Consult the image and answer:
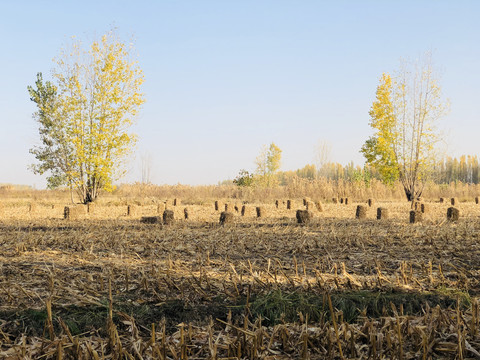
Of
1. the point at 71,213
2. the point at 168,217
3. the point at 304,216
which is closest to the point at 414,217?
the point at 304,216

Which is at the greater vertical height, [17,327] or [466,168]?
[466,168]

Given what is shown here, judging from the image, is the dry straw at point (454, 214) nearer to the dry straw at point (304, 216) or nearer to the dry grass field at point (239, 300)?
the dry grass field at point (239, 300)

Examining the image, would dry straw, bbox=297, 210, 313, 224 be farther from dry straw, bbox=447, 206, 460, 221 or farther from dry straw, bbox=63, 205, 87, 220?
dry straw, bbox=63, 205, 87, 220

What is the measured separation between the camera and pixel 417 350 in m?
3.00

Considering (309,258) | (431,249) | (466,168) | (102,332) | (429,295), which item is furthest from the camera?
(466,168)

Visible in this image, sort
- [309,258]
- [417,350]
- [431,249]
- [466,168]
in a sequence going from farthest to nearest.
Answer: [466,168] → [431,249] → [309,258] → [417,350]

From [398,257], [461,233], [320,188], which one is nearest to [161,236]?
[398,257]

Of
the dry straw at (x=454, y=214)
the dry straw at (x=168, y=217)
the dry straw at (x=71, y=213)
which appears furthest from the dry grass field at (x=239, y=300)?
the dry straw at (x=71, y=213)

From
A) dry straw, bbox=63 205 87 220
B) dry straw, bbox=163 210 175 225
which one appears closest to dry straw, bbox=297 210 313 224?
dry straw, bbox=163 210 175 225

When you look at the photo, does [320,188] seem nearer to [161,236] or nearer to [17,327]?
[161,236]

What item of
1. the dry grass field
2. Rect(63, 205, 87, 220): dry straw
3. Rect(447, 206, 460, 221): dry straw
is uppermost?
Rect(447, 206, 460, 221): dry straw

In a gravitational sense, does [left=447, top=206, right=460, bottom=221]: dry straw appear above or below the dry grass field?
above

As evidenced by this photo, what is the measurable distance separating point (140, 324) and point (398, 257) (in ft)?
15.1

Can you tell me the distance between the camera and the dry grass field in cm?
297
